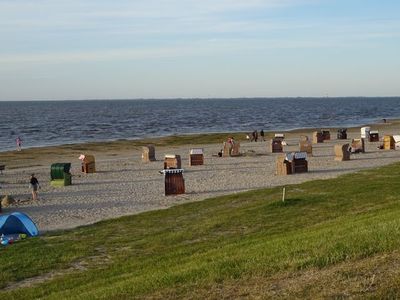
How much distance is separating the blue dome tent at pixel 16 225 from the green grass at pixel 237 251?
73cm

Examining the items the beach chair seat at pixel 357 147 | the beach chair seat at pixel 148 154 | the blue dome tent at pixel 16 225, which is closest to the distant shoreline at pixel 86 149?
the beach chair seat at pixel 148 154

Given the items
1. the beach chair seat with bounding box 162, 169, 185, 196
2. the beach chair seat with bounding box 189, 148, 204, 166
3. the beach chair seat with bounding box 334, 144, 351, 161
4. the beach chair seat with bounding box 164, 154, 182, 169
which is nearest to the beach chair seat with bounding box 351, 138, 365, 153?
the beach chair seat with bounding box 334, 144, 351, 161

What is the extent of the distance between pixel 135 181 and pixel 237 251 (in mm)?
20184

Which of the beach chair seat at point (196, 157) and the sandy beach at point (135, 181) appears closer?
the sandy beach at point (135, 181)

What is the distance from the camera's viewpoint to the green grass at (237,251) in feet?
25.4

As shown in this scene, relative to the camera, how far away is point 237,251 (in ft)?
36.4

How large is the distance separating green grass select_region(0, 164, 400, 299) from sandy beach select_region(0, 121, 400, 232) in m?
2.51

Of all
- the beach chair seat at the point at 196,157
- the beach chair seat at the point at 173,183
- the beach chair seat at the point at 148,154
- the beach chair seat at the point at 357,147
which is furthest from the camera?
the beach chair seat at the point at 148,154

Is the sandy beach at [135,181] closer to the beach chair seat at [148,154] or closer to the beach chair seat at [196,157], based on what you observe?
the beach chair seat at [196,157]

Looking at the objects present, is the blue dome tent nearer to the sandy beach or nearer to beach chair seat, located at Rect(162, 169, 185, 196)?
the sandy beach

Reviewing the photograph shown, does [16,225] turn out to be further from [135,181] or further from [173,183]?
[135,181]

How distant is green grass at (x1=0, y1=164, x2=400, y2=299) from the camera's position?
7.74 metres

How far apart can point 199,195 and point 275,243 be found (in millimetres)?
14020

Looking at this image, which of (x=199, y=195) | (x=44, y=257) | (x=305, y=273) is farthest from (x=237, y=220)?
(x=305, y=273)
